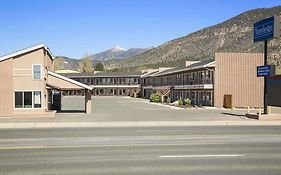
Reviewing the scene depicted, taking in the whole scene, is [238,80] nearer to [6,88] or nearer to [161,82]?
[161,82]

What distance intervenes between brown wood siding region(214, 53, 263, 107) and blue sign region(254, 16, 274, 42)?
52.0 ft

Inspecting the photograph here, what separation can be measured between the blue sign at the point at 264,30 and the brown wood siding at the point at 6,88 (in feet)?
69.8

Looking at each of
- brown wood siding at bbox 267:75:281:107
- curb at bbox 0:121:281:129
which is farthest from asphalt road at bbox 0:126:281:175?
brown wood siding at bbox 267:75:281:107

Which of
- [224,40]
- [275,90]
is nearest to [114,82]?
[275,90]

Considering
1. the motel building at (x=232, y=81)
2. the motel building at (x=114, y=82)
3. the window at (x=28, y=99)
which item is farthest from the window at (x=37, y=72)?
the motel building at (x=114, y=82)

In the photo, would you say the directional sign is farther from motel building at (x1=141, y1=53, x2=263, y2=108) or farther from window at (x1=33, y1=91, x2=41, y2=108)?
window at (x1=33, y1=91, x2=41, y2=108)

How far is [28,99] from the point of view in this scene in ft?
120

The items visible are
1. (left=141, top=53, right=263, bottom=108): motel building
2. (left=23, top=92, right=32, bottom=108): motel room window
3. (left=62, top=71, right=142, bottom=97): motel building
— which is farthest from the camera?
(left=62, top=71, right=142, bottom=97): motel building

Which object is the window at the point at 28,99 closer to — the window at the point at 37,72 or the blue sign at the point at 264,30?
the window at the point at 37,72

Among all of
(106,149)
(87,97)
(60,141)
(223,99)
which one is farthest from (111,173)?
(223,99)

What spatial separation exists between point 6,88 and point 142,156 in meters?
25.5

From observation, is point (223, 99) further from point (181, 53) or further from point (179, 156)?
point (181, 53)

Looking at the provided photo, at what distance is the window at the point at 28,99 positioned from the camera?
36.2m

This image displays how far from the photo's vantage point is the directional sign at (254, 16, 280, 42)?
32.9 metres
